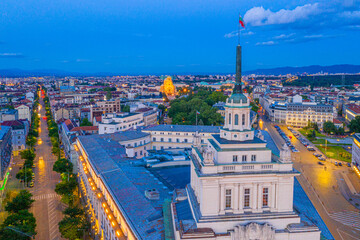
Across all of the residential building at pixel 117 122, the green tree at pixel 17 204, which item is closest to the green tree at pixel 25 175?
the green tree at pixel 17 204

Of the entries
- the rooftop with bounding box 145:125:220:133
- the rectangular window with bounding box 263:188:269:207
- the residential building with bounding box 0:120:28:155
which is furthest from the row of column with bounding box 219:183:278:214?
the residential building with bounding box 0:120:28:155

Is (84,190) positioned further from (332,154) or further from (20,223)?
(332,154)

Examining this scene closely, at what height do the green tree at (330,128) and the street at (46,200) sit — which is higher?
the green tree at (330,128)

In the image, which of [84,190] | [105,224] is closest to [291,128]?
[84,190]

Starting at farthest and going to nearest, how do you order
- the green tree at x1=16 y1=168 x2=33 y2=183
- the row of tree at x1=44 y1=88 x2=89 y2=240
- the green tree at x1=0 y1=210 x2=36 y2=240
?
the green tree at x1=16 y1=168 x2=33 y2=183 < the row of tree at x1=44 y1=88 x2=89 y2=240 < the green tree at x1=0 y1=210 x2=36 y2=240

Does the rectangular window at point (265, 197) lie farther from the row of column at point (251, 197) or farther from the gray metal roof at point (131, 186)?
the gray metal roof at point (131, 186)

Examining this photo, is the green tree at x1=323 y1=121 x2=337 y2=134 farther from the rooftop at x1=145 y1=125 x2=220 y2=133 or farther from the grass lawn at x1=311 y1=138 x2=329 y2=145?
the rooftop at x1=145 y1=125 x2=220 y2=133
